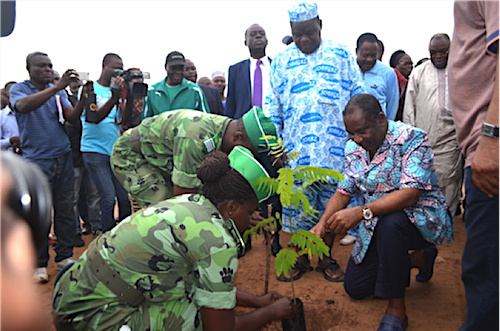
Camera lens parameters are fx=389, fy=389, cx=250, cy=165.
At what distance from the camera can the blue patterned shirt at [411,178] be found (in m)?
2.55

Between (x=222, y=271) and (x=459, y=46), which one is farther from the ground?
(x=459, y=46)

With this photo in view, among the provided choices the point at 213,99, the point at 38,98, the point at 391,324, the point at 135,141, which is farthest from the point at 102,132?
the point at 391,324

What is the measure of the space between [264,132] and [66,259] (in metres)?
2.66

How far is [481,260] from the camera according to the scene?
5.23 feet

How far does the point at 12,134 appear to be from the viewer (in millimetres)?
5539

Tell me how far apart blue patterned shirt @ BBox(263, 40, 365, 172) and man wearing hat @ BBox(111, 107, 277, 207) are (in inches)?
29.3

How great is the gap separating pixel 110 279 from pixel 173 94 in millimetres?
2751

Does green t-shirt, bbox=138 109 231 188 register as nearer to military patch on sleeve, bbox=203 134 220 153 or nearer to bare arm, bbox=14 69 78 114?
military patch on sleeve, bbox=203 134 220 153

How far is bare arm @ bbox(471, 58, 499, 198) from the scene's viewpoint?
57.1 inches

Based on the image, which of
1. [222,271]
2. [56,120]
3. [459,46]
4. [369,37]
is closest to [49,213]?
[222,271]

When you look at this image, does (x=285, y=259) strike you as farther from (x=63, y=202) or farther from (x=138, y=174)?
(x=63, y=202)

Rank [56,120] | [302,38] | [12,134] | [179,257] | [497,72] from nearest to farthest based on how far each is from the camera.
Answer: [497,72] < [179,257] < [302,38] < [56,120] < [12,134]

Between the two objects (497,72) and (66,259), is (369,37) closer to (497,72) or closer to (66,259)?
(497,72)

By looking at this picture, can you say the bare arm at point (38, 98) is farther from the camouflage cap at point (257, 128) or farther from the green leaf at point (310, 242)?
the green leaf at point (310, 242)
